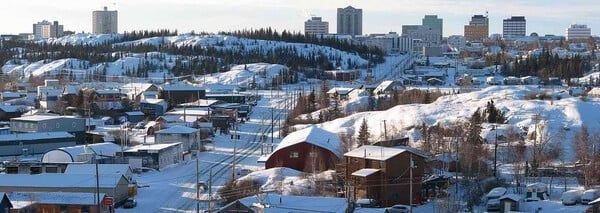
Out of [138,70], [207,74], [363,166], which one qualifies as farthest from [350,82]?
[363,166]

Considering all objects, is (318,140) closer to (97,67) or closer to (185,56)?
(97,67)

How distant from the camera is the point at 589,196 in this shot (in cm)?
1038

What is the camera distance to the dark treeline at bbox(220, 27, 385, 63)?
166 feet

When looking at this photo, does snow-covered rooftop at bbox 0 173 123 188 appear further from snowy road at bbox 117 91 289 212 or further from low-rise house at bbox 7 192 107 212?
low-rise house at bbox 7 192 107 212

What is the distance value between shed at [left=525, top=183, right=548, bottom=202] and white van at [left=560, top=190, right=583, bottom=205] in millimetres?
406

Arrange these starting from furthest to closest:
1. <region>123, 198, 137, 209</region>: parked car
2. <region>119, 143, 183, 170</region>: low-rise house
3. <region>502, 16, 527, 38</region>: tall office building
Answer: <region>502, 16, 527, 38</region>: tall office building → <region>119, 143, 183, 170</region>: low-rise house → <region>123, 198, 137, 209</region>: parked car

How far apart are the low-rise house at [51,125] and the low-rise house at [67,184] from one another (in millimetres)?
7097

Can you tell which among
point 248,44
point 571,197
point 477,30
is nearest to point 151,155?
point 571,197

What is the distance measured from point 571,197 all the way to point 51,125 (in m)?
12.1

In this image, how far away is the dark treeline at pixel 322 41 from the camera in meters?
50.5

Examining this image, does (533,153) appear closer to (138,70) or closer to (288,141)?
(288,141)

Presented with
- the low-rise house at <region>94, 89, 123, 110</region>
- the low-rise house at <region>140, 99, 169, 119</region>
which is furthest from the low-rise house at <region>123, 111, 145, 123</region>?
the low-rise house at <region>94, 89, 123, 110</region>

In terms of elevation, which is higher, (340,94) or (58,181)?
(340,94)

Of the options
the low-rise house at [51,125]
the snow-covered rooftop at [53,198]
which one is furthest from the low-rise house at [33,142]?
the snow-covered rooftop at [53,198]
